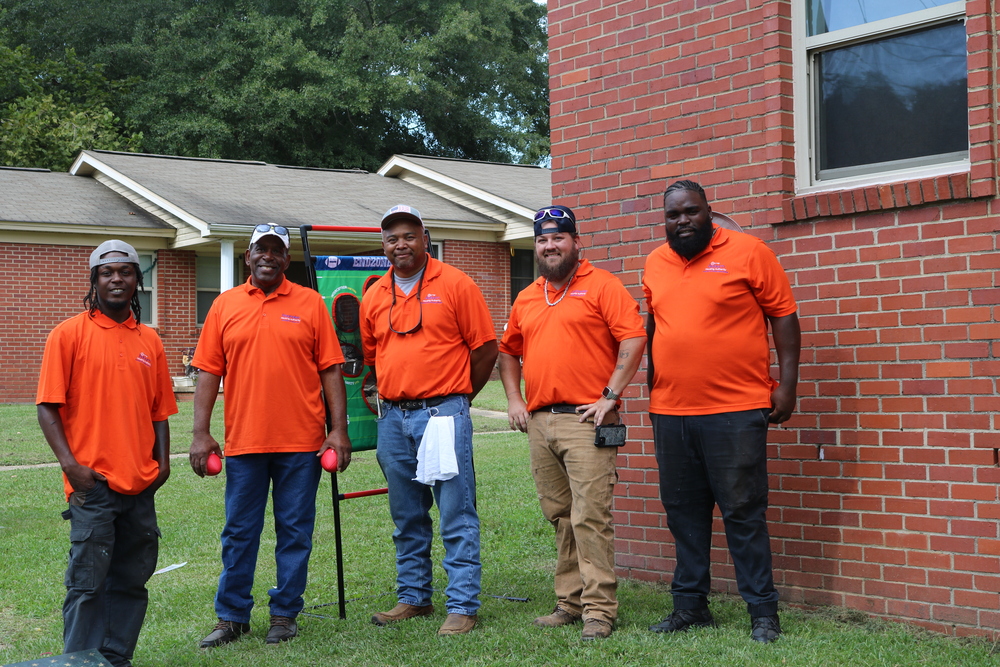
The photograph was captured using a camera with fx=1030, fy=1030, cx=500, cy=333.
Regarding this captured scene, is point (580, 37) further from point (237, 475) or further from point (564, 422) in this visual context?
point (237, 475)

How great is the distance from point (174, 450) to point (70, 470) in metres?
7.98

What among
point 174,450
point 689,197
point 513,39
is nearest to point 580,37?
point 689,197

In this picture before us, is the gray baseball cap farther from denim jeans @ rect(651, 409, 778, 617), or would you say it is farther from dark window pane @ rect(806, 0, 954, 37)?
dark window pane @ rect(806, 0, 954, 37)

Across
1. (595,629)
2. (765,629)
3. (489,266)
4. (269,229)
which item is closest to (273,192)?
(489,266)

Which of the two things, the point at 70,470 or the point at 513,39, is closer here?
the point at 70,470

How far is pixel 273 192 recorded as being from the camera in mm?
21609

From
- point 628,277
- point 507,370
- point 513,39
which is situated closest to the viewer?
point 507,370

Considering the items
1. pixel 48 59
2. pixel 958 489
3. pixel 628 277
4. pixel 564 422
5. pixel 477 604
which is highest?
pixel 48 59

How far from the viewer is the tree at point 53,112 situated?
28.3m

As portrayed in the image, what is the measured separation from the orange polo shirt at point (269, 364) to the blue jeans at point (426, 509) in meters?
0.42

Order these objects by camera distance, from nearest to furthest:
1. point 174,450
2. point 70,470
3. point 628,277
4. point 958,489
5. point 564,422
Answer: point 70,470
point 958,489
point 564,422
point 628,277
point 174,450

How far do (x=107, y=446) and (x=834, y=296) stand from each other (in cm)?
358

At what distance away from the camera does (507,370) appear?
561 centimetres

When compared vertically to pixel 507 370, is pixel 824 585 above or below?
below
